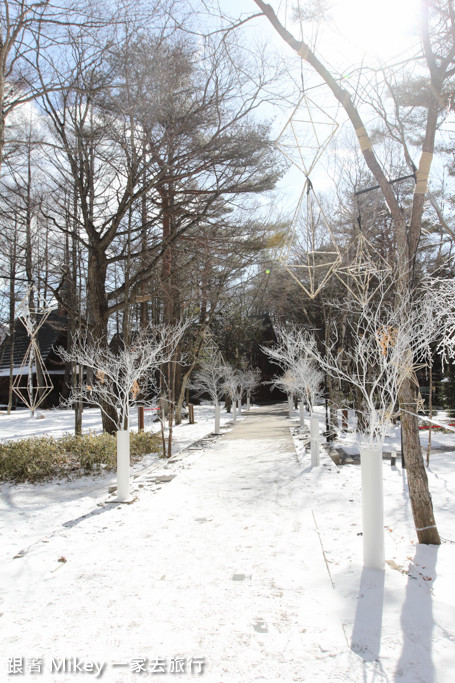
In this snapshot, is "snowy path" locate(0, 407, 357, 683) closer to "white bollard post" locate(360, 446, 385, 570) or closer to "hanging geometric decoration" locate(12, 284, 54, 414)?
"white bollard post" locate(360, 446, 385, 570)

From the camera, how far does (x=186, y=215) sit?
11047mm

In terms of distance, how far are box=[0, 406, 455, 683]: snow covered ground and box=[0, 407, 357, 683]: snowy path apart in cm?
1

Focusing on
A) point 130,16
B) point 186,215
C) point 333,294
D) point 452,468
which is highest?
point 130,16

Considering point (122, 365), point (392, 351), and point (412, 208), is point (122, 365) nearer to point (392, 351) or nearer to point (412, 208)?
point (392, 351)

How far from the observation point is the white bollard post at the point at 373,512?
12.9 feet

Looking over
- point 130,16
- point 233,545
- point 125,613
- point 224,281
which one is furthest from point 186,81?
point 125,613

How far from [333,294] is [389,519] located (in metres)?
11.7

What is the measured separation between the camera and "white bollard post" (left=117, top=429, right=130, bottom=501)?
6.63 metres

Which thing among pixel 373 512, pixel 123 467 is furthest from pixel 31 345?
pixel 373 512

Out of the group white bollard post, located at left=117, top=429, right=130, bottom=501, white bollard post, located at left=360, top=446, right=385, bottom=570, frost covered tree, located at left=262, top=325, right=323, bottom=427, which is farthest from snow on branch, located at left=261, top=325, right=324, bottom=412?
white bollard post, located at left=360, top=446, right=385, bottom=570

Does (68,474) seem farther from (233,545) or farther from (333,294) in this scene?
(333,294)

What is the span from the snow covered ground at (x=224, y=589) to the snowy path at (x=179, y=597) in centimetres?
1

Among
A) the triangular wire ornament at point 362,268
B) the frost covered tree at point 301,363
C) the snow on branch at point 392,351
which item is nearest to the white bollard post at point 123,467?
the snow on branch at point 392,351

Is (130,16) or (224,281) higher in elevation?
(130,16)
